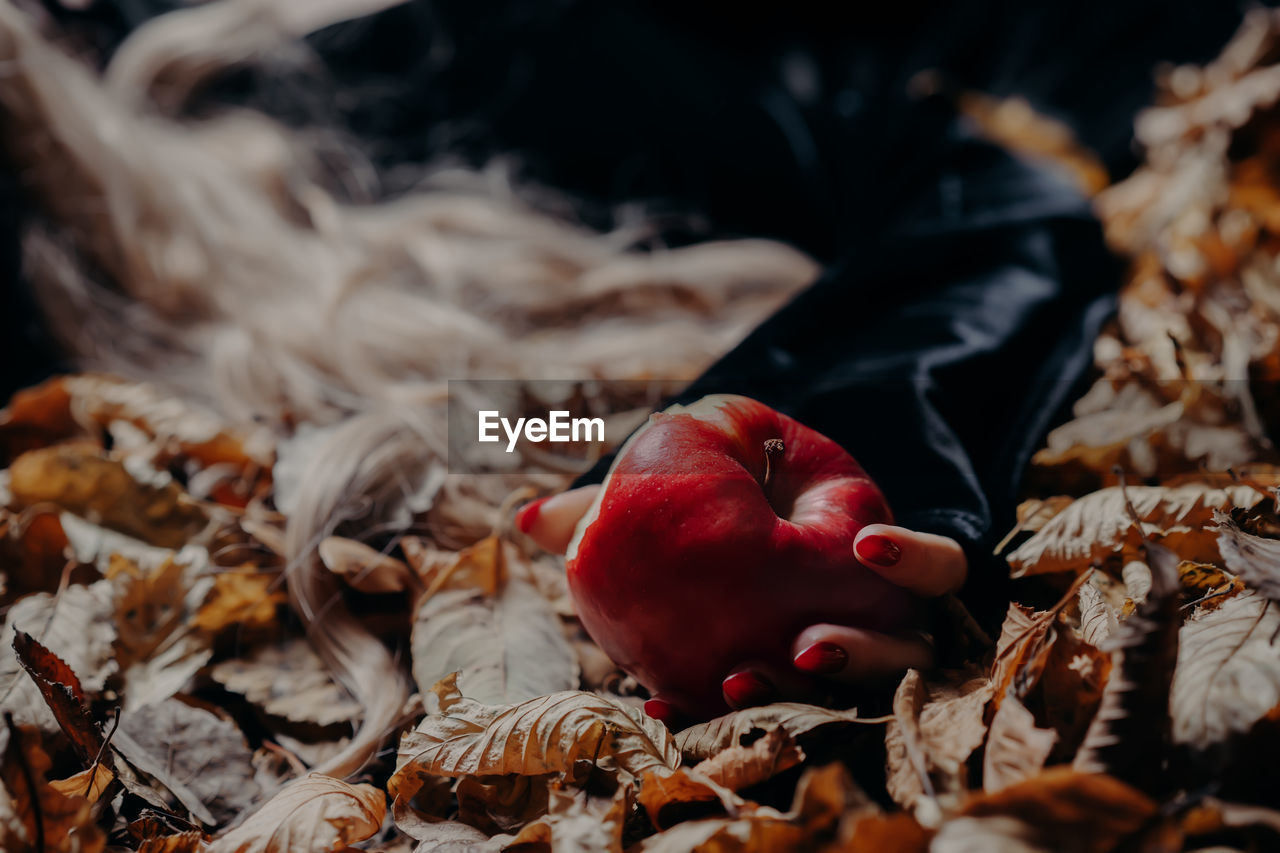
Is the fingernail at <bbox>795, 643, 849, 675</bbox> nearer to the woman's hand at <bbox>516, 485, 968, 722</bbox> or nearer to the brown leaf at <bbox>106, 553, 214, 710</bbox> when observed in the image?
the woman's hand at <bbox>516, 485, 968, 722</bbox>

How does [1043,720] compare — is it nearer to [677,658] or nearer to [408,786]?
[677,658]

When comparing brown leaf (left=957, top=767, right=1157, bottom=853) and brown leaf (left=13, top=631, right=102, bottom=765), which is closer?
brown leaf (left=957, top=767, right=1157, bottom=853)

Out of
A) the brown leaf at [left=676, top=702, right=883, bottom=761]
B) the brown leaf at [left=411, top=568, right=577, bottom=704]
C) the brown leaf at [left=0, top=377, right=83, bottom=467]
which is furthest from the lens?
the brown leaf at [left=0, top=377, right=83, bottom=467]

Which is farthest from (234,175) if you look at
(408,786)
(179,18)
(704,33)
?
(408,786)

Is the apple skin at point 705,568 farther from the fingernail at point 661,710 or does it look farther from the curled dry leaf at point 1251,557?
the curled dry leaf at point 1251,557

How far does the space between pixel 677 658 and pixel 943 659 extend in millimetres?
188

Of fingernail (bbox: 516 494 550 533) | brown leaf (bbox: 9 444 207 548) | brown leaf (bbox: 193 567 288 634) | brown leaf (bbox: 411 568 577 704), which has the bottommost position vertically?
brown leaf (bbox: 193 567 288 634)

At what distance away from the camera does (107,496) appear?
72cm

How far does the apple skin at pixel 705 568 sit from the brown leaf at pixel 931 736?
47 mm

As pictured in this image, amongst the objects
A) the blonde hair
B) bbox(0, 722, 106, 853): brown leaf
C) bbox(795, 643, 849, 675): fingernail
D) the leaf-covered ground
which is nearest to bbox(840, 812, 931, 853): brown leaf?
the leaf-covered ground

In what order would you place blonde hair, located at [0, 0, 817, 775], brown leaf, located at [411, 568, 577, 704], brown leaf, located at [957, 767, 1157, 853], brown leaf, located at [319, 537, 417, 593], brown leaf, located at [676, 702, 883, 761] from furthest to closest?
blonde hair, located at [0, 0, 817, 775], brown leaf, located at [319, 537, 417, 593], brown leaf, located at [411, 568, 577, 704], brown leaf, located at [676, 702, 883, 761], brown leaf, located at [957, 767, 1157, 853]

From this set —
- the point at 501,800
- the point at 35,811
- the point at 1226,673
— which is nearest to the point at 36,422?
the point at 35,811

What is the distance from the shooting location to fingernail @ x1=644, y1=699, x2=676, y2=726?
0.46 m

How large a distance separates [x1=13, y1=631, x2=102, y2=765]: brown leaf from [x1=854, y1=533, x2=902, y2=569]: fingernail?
47cm
